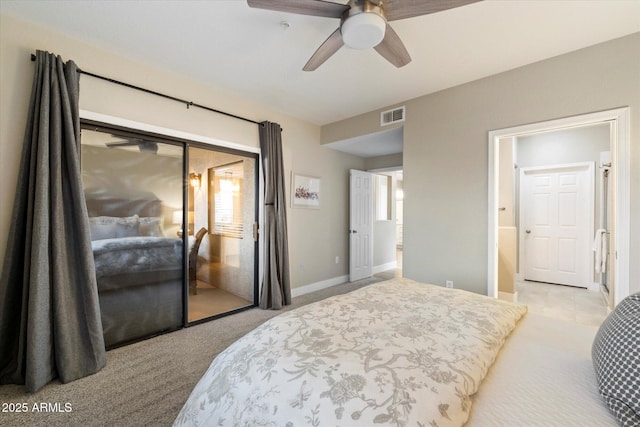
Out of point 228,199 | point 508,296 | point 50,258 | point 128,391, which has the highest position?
point 228,199

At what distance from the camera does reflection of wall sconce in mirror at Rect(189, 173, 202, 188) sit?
9.99 ft

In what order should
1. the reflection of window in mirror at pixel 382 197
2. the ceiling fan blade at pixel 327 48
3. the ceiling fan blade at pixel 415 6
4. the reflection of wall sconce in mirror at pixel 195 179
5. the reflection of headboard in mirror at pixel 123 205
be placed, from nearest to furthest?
the ceiling fan blade at pixel 415 6 < the ceiling fan blade at pixel 327 48 < the reflection of headboard in mirror at pixel 123 205 < the reflection of wall sconce in mirror at pixel 195 179 < the reflection of window in mirror at pixel 382 197

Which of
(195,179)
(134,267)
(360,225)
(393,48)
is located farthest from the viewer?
(360,225)

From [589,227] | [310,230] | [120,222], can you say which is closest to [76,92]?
[120,222]

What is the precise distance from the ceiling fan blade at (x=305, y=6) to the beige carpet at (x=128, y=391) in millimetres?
2502

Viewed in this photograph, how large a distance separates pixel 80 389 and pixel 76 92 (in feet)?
7.36

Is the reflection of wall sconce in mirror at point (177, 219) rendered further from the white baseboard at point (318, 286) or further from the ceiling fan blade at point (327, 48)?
the ceiling fan blade at point (327, 48)

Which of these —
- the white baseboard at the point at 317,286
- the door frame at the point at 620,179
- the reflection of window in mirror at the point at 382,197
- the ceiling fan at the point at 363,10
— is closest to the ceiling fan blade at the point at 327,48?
the ceiling fan at the point at 363,10

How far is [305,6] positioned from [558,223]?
5.29 metres

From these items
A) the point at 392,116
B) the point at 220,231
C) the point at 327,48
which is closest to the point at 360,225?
the point at 392,116

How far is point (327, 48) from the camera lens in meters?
1.85

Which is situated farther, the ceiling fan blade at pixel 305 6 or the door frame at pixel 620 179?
the door frame at pixel 620 179

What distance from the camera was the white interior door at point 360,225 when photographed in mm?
4789

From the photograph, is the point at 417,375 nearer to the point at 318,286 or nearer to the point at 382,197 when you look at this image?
the point at 318,286
